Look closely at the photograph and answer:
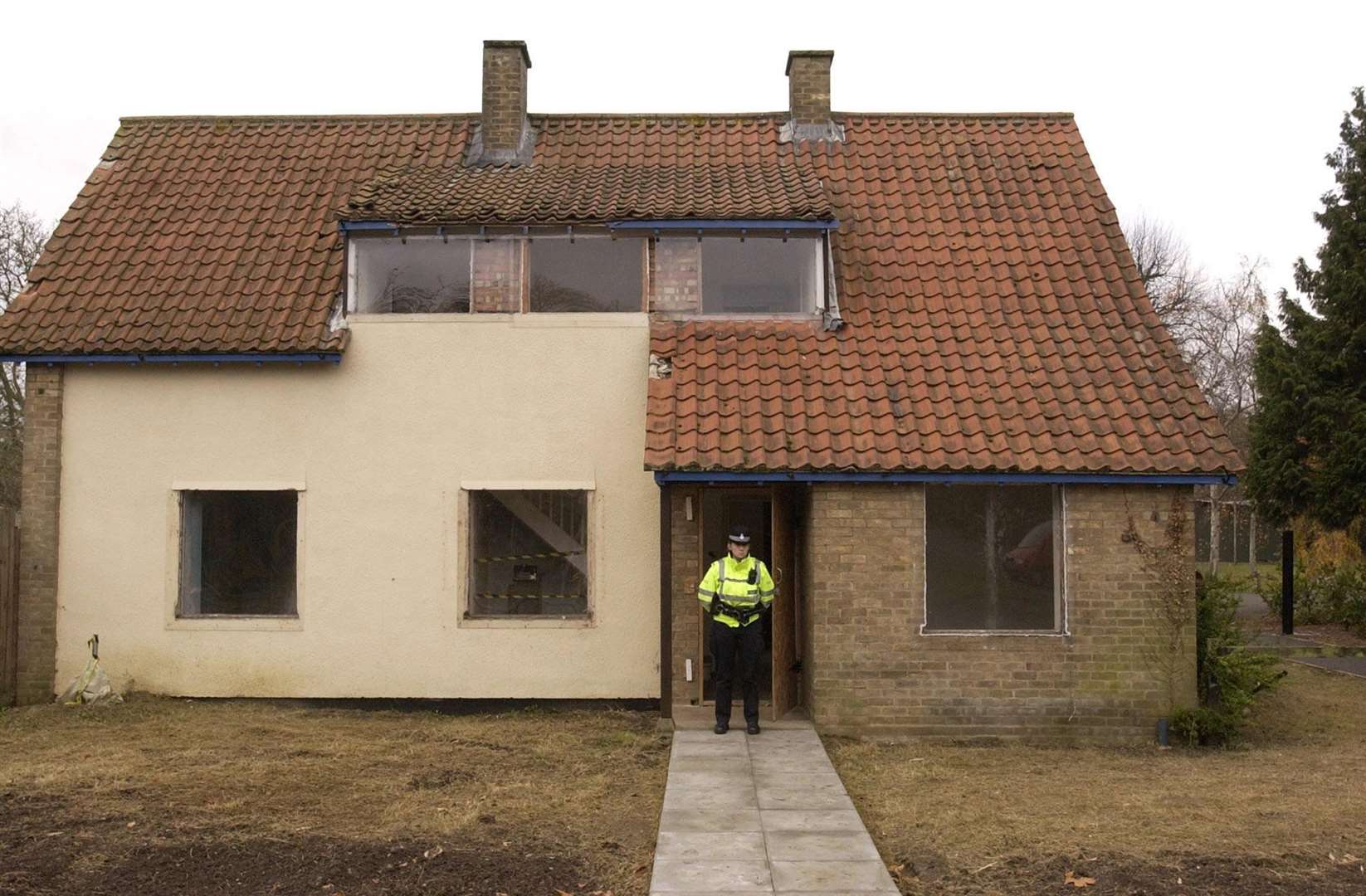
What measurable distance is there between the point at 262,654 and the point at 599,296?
4.91 m

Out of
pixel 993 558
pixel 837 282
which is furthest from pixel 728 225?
pixel 993 558

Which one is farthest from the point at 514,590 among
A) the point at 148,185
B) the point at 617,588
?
the point at 148,185

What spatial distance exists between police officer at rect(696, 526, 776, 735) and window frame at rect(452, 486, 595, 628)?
1.72 m

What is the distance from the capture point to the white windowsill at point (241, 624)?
11891 mm

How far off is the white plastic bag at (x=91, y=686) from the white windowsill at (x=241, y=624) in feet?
2.53

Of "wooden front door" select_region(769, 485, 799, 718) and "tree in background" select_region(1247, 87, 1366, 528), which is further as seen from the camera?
"tree in background" select_region(1247, 87, 1366, 528)

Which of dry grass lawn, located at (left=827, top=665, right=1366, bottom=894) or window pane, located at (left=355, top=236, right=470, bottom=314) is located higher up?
window pane, located at (left=355, top=236, right=470, bottom=314)

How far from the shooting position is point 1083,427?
35.2 feet

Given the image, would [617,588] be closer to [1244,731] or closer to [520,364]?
[520,364]

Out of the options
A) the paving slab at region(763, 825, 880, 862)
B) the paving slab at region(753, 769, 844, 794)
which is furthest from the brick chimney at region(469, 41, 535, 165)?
the paving slab at region(763, 825, 880, 862)

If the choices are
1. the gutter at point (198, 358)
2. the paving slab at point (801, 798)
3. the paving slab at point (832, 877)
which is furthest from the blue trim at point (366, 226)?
the paving slab at point (832, 877)

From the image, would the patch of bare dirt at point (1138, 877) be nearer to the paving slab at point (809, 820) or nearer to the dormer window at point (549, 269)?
the paving slab at point (809, 820)

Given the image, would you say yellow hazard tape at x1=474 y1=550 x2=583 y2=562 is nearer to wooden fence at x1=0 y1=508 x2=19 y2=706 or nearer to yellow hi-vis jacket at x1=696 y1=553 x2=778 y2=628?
yellow hi-vis jacket at x1=696 y1=553 x2=778 y2=628

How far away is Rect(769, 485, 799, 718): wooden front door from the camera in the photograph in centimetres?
1105
